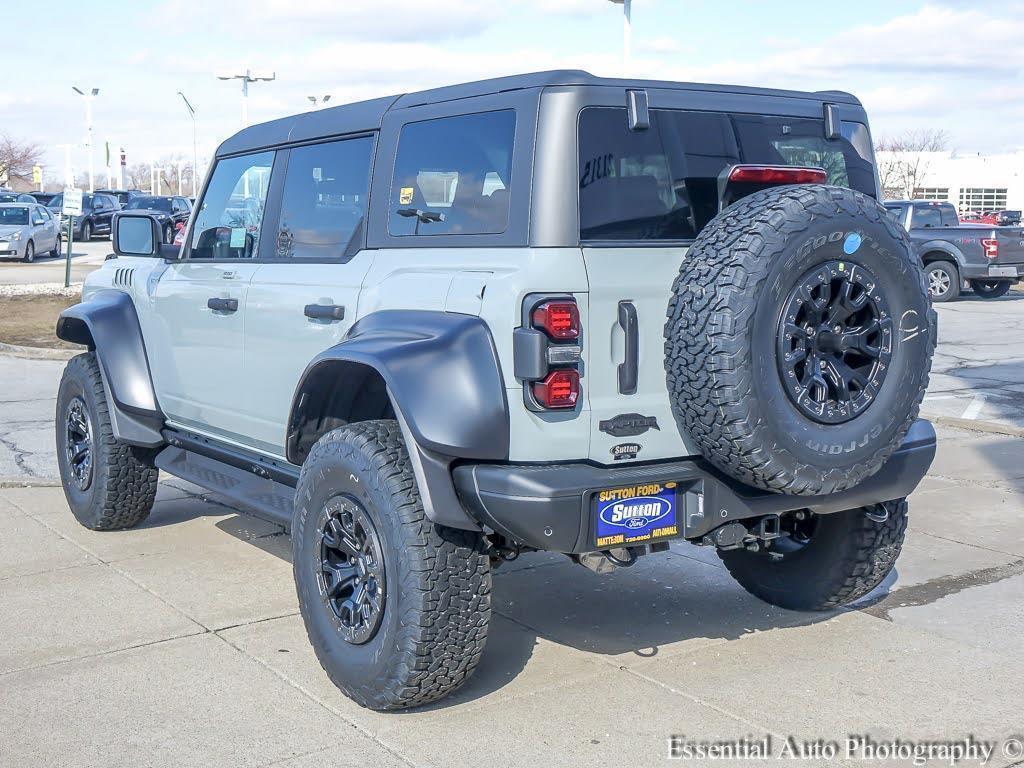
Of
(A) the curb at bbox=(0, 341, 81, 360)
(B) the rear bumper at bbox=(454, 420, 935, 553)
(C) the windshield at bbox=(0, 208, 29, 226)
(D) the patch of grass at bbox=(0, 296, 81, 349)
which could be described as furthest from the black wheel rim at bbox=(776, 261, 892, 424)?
(C) the windshield at bbox=(0, 208, 29, 226)

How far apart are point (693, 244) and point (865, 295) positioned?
570mm

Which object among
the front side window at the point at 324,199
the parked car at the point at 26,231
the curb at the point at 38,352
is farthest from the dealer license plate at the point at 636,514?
the parked car at the point at 26,231

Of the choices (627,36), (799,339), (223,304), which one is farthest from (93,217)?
(799,339)

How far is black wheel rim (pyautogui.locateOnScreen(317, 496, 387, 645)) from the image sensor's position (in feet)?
13.1

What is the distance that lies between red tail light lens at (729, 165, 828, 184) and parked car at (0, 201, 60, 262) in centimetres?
2943

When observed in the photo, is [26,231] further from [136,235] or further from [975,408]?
[136,235]

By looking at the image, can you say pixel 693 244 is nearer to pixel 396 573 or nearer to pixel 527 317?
pixel 527 317

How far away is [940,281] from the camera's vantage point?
860 inches

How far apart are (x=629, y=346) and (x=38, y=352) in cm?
1149

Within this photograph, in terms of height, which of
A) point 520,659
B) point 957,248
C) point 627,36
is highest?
point 627,36

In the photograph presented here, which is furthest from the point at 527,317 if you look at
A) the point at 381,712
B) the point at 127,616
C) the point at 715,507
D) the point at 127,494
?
the point at 127,494

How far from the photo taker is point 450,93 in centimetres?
434

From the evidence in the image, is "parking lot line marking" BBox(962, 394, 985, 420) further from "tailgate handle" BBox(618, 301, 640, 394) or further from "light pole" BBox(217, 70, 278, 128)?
"light pole" BBox(217, 70, 278, 128)

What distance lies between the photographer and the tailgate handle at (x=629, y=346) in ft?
12.6
